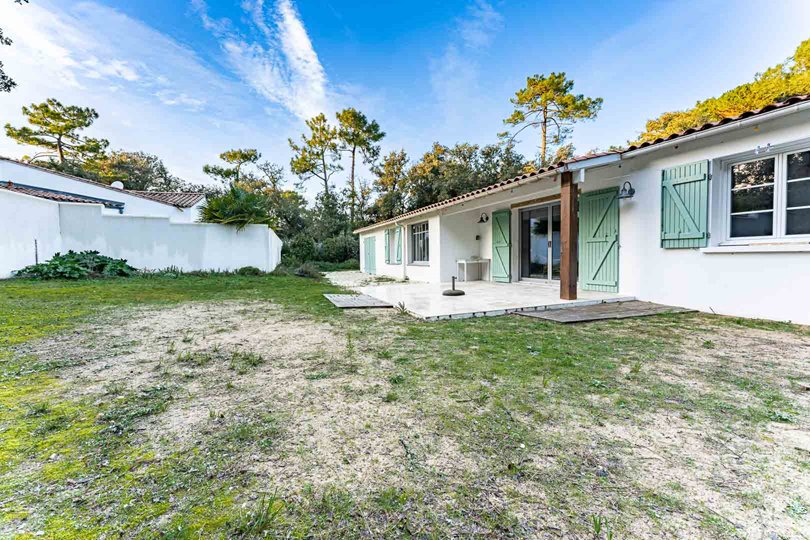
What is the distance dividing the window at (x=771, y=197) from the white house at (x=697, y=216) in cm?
1

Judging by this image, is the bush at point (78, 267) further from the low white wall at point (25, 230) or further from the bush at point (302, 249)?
the bush at point (302, 249)

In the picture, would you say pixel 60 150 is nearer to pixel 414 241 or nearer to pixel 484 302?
pixel 414 241

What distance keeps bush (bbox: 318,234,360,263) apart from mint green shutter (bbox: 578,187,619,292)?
16459mm

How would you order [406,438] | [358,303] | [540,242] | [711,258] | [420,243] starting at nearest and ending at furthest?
[406,438] < [711,258] < [358,303] < [540,242] < [420,243]

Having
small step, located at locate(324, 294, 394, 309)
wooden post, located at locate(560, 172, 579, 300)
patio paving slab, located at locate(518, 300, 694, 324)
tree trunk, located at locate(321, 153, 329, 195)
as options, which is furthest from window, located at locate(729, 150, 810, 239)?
tree trunk, located at locate(321, 153, 329, 195)

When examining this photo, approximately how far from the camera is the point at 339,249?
21766 mm

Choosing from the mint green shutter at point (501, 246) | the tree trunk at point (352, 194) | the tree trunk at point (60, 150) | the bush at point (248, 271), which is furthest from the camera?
the tree trunk at point (352, 194)

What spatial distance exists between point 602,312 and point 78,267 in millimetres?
13556

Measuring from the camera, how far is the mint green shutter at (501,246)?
9.66 meters

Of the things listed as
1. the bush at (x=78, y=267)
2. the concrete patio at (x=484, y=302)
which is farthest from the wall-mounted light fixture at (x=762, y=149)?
the bush at (x=78, y=267)

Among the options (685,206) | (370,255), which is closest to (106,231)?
(370,255)

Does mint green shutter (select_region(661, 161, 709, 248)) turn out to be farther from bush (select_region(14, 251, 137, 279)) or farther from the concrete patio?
bush (select_region(14, 251, 137, 279))

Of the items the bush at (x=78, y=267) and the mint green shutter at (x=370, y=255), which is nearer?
the bush at (x=78, y=267)

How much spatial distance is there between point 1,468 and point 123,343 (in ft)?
8.10
